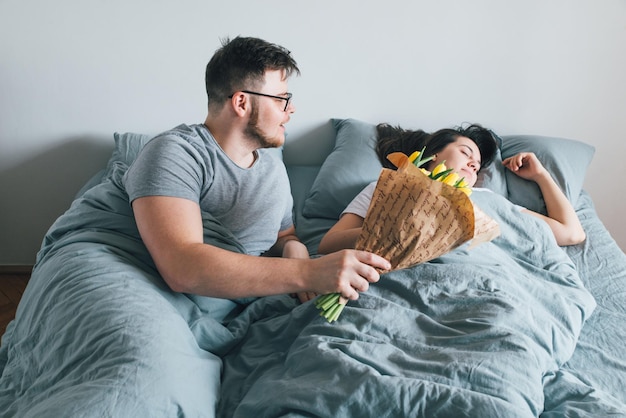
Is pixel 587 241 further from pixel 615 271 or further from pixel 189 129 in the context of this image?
pixel 189 129

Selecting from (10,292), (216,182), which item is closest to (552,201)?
(216,182)

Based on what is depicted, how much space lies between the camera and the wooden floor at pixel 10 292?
2252 millimetres

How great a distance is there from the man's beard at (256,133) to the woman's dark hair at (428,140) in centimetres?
63

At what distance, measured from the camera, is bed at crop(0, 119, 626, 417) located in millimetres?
1013

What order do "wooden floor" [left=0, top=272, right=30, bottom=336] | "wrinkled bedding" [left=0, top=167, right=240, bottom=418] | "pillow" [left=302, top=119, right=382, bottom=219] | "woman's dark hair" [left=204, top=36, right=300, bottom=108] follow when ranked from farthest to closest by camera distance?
"wooden floor" [left=0, top=272, right=30, bottom=336], "pillow" [left=302, top=119, right=382, bottom=219], "woman's dark hair" [left=204, top=36, right=300, bottom=108], "wrinkled bedding" [left=0, top=167, right=240, bottom=418]

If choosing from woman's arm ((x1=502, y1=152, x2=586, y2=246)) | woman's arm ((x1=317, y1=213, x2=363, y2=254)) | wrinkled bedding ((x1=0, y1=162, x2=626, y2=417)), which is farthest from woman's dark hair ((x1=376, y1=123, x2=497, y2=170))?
wrinkled bedding ((x1=0, y1=162, x2=626, y2=417))

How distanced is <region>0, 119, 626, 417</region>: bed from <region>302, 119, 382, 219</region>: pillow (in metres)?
0.55

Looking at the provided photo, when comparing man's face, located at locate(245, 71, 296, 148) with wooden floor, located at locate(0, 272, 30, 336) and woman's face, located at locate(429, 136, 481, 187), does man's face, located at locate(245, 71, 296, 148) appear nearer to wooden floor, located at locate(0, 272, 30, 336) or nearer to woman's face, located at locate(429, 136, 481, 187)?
woman's face, located at locate(429, 136, 481, 187)

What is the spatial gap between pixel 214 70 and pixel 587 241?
143 cm

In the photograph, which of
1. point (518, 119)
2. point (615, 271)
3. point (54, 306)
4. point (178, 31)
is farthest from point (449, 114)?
point (54, 306)

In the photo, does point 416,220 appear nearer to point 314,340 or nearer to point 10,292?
point 314,340

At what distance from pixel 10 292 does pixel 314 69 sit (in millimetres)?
1705

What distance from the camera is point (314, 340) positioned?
3.90 feet

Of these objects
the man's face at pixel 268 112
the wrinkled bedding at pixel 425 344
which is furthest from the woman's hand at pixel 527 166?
the man's face at pixel 268 112
